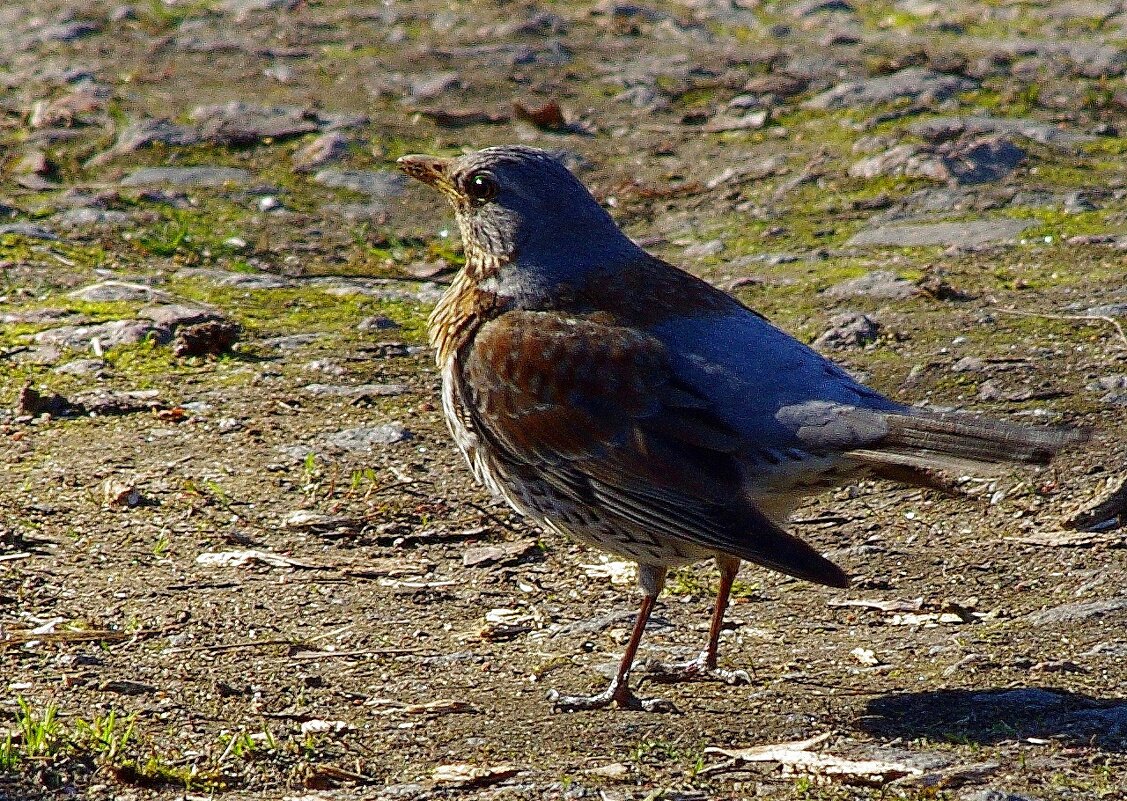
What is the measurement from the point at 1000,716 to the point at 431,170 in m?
2.90

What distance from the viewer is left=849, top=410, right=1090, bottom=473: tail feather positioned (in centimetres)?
402

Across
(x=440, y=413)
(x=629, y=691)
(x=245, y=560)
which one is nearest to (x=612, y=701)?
(x=629, y=691)

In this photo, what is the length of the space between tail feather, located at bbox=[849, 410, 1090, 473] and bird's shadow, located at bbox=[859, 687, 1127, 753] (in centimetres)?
65

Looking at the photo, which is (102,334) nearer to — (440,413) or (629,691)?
(440,413)

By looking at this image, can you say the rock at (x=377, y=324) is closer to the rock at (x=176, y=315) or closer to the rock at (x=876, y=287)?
the rock at (x=176, y=315)

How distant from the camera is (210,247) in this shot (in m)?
8.47

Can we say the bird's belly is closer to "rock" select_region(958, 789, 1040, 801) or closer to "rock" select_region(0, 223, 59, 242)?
"rock" select_region(958, 789, 1040, 801)

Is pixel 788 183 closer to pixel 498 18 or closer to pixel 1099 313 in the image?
pixel 1099 313

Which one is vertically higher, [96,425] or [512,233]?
[512,233]

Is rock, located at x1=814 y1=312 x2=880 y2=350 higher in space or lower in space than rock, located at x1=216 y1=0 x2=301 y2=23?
lower

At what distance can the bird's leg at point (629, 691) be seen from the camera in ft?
14.5

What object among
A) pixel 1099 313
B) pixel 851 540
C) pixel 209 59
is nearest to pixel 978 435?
pixel 851 540

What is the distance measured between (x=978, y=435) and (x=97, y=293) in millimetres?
4886

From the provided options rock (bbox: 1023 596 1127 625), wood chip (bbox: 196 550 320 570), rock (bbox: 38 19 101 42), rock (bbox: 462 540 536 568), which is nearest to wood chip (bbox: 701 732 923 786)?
rock (bbox: 1023 596 1127 625)
